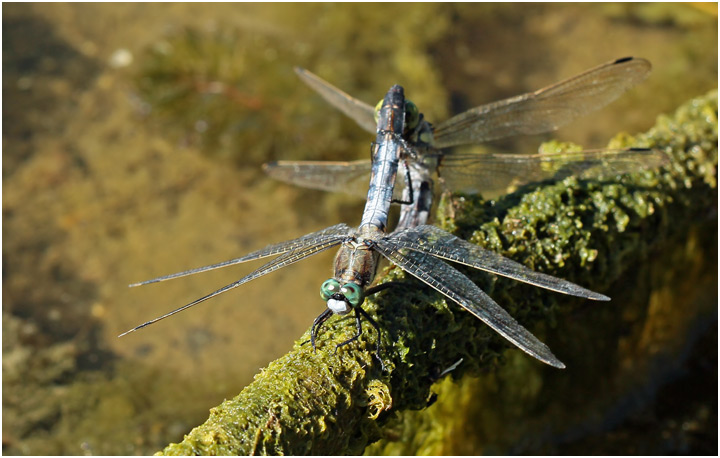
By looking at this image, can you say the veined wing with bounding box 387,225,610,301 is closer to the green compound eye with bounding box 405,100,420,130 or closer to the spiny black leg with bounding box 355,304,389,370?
the spiny black leg with bounding box 355,304,389,370

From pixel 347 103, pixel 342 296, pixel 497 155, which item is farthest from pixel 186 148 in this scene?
pixel 342 296

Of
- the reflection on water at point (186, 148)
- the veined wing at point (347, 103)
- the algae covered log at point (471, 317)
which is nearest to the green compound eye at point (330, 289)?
the algae covered log at point (471, 317)

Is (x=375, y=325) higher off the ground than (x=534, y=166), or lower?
lower

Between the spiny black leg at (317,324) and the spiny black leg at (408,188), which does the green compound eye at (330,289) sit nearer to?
the spiny black leg at (317,324)

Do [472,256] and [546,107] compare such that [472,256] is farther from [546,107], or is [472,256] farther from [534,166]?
[546,107]

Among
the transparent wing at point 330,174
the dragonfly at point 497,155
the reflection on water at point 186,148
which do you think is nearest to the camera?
the dragonfly at point 497,155

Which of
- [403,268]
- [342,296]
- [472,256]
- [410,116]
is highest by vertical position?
[410,116]

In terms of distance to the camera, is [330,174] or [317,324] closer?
[317,324]
